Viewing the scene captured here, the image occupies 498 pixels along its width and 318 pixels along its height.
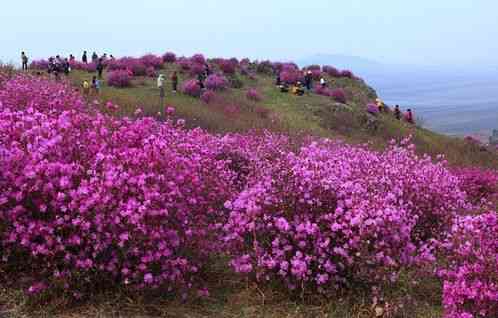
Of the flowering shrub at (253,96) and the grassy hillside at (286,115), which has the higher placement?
the flowering shrub at (253,96)

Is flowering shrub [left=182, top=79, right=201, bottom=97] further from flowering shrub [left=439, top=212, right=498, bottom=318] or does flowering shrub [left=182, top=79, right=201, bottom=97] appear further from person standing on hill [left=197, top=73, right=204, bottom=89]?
flowering shrub [left=439, top=212, right=498, bottom=318]

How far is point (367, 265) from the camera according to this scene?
228 inches

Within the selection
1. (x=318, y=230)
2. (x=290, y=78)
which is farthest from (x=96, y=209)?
(x=290, y=78)

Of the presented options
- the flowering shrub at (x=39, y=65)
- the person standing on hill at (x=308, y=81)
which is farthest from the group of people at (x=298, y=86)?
the flowering shrub at (x=39, y=65)

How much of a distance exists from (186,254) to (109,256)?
94 centimetres

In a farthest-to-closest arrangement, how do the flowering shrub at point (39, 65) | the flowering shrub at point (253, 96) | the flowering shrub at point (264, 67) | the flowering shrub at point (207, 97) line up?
the flowering shrub at point (264, 67) → the flowering shrub at point (39, 65) → the flowering shrub at point (253, 96) → the flowering shrub at point (207, 97)

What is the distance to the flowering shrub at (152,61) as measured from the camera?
33156 millimetres

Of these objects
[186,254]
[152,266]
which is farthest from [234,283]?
[152,266]

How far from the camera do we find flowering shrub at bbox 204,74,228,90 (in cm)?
2928

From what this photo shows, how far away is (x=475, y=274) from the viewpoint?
5285 mm

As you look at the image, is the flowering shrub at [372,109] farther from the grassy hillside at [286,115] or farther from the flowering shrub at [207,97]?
the flowering shrub at [207,97]

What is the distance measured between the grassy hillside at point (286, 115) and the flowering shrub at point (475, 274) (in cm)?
1333

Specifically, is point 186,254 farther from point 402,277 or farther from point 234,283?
point 402,277

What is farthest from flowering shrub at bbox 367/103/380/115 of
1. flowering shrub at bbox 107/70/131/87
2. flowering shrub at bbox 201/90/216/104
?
flowering shrub at bbox 107/70/131/87
